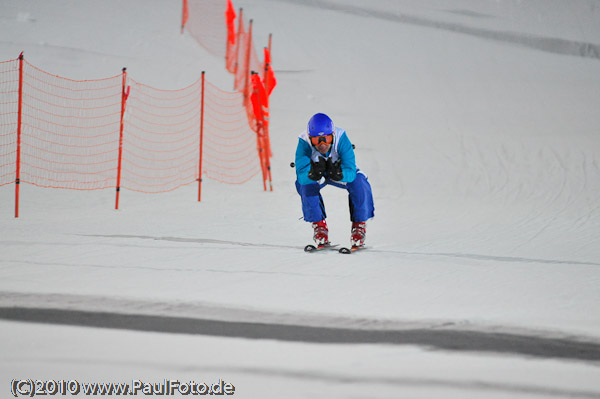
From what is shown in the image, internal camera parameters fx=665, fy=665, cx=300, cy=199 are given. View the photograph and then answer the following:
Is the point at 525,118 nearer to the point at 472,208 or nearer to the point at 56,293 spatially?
the point at 472,208

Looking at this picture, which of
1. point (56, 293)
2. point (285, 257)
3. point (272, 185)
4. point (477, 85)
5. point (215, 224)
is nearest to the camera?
point (56, 293)

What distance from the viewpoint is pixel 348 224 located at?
6906 mm

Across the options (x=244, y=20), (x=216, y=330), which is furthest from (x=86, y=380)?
(x=244, y=20)

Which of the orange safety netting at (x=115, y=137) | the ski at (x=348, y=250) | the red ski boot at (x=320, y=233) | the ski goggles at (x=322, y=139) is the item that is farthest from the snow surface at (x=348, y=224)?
the ski goggles at (x=322, y=139)

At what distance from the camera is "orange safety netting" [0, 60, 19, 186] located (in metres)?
10.5

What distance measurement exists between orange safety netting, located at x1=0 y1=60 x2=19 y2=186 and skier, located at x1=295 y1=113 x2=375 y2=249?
21.9ft

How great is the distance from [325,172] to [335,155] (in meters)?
0.18

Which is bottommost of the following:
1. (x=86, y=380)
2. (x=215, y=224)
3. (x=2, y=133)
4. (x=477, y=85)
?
(x=86, y=380)

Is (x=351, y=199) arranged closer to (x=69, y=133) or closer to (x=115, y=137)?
(x=115, y=137)

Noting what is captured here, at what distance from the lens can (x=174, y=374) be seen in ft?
8.14

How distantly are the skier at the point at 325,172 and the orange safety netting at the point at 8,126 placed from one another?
667cm

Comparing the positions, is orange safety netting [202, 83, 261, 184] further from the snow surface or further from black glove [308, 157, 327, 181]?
black glove [308, 157, 327, 181]

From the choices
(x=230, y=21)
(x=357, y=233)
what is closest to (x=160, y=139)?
(x=230, y=21)

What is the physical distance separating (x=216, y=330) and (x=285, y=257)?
1908 mm
